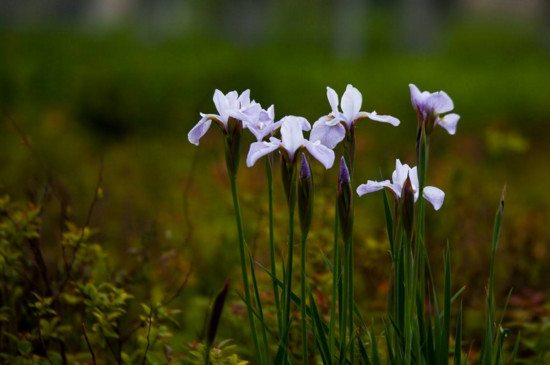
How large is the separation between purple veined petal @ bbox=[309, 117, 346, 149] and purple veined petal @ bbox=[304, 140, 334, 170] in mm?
34

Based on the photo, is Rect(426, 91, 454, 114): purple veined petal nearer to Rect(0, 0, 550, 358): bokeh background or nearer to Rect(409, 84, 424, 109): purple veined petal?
Rect(409, 84, 424, 109): purple veined petal

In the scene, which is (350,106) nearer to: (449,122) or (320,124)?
(320,124)

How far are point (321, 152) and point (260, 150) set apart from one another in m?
0.10

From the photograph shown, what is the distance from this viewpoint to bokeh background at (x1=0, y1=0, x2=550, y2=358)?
7.82 feet

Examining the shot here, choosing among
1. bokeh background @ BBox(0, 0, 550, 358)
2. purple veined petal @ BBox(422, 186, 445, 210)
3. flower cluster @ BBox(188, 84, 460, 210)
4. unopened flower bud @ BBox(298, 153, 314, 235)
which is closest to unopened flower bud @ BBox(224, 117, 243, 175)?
flower cluster @ BBox(188, 84, 460, 210)

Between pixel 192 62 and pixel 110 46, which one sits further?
pixel 110 46

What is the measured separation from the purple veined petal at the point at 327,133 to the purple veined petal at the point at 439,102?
0.14 metres

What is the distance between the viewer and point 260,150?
1104mm

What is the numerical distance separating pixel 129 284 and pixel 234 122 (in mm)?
876

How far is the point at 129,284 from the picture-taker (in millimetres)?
1911

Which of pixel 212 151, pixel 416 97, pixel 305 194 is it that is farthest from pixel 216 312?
pixel 212 151

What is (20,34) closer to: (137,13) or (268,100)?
(268,100)

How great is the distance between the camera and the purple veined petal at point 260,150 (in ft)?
3.58

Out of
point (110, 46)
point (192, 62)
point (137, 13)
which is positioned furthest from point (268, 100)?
point (137, 13)
